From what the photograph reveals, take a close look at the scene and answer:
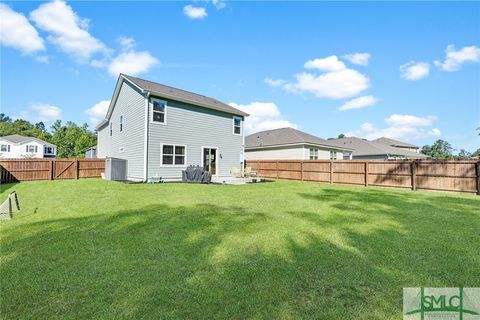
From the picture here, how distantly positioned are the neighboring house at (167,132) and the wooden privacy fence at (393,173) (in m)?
4.93

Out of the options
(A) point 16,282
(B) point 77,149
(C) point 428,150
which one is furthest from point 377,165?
(B) point 77,149

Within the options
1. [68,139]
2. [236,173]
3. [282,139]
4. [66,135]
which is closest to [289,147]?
[282,139]

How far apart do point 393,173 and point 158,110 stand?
14418mm

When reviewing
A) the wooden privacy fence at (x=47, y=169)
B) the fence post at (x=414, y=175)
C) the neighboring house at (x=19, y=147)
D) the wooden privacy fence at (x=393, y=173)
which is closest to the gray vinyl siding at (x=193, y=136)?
the wooden privacy fence at (x=393, y=173)

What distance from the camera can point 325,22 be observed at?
12.9 metres

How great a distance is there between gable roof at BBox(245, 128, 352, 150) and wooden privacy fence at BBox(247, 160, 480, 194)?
461 cm

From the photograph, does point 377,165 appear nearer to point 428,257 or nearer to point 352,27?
point 352,27

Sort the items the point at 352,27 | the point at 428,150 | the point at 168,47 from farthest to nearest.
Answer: the point at 428,150 → the point at 168,47 → the point at 352,27

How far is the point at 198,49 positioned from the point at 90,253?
14.9 m

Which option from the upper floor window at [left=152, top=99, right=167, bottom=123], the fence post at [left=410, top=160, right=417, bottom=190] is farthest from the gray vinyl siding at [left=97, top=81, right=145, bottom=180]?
the fence post at [left=410, top=160, right=417, bottom=190]

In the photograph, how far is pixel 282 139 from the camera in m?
25.0

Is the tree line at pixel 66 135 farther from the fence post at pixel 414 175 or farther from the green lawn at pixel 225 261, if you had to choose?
the fence post at pixel 414 175

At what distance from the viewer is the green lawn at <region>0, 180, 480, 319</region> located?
268 centimetres

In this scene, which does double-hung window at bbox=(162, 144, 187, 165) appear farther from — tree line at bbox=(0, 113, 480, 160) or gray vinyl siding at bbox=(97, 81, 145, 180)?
tree line at bbox=(0, 113, 480, 160)
